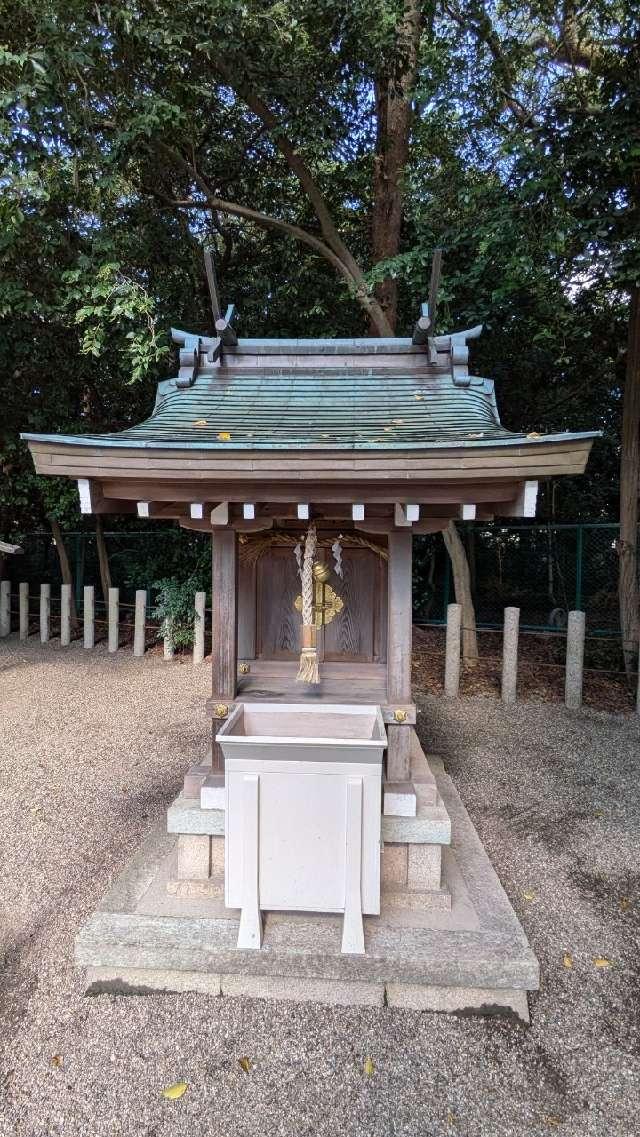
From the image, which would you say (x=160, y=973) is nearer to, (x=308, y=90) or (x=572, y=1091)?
(x=572, y=1091)

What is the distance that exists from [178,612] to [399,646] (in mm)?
5531

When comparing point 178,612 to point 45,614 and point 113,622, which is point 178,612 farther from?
point 45,614

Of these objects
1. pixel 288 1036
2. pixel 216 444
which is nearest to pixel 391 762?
pixel 288 1036

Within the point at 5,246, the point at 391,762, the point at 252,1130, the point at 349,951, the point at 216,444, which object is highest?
the point at 5,246

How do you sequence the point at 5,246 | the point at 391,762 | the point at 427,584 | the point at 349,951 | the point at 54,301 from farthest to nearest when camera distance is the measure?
the point at 427,584, the point at 54,301, the point at 5,246, the point at 391,762, the point at 349,951

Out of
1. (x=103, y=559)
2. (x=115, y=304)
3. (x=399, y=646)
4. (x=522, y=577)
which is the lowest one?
(x=399, y=646)

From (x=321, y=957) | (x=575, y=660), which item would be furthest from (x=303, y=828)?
(x=575, y=660)

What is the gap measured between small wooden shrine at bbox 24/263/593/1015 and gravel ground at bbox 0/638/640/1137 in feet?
0.56

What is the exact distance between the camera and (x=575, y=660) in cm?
559

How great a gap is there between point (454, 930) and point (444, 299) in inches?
215

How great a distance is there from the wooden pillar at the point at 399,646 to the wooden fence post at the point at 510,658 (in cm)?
339

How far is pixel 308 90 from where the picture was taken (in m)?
5.26

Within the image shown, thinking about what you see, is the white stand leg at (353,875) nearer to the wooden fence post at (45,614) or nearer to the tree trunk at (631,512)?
the tree trunk at (631,512)

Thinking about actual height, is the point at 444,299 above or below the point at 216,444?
above
